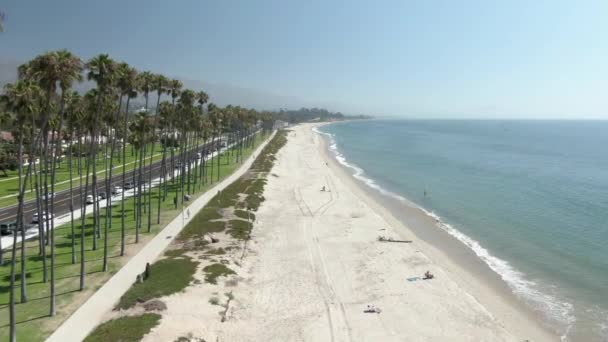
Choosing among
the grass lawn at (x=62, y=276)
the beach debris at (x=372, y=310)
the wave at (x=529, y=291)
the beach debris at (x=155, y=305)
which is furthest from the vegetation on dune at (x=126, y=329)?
the wave at (x=529, y=291)

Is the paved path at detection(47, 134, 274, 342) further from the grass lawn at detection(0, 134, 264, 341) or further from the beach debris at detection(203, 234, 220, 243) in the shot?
the beach debris at detection(203, 234, 220, 243)

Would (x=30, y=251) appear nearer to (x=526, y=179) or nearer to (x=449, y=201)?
(x=449, y=201)

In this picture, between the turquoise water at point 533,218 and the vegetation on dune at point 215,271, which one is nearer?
the vegetation on dune at point 215,271

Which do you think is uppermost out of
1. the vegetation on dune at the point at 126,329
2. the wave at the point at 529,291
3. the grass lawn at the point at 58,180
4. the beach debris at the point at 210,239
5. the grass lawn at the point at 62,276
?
the grass lawn at the point at 58,180

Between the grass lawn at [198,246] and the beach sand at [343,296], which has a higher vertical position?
the grass lawn at [198,246]

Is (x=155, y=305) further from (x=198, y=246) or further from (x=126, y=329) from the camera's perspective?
(x=198, y=246)

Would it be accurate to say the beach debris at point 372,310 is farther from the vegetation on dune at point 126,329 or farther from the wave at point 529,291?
the vegetation on dune at point 126,329
